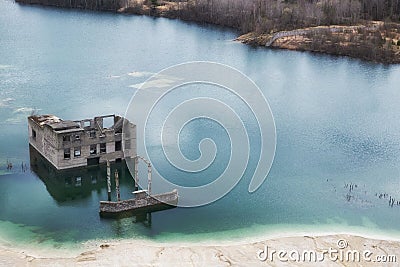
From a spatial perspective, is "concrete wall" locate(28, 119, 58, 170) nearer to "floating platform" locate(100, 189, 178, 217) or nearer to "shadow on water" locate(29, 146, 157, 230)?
"shadow on water" locate(29, 146, 157, 230)

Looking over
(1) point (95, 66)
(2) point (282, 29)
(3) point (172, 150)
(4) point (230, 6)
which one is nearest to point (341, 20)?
(2) point (282, 29)

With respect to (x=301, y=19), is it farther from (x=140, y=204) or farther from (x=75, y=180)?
(x=140, y=204)

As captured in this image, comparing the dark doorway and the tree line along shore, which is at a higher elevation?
the tree line along shore

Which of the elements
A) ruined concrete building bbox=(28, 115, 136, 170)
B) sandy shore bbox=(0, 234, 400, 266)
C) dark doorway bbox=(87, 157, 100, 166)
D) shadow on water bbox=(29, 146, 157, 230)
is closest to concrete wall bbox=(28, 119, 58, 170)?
ruined concrete building bbox=(28, 115, 136, 170)

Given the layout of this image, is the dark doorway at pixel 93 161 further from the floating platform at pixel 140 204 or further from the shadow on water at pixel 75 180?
the floating platform at pixel 140 204

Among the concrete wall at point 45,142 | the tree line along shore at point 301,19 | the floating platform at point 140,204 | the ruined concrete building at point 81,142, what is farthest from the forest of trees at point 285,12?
the floating platform at point 140,204

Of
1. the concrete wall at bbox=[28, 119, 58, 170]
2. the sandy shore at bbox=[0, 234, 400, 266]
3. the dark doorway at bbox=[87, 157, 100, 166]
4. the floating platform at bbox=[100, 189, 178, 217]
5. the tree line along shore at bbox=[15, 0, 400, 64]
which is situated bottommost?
the sandy shore at bbox=[0, 234, 400, 266]
